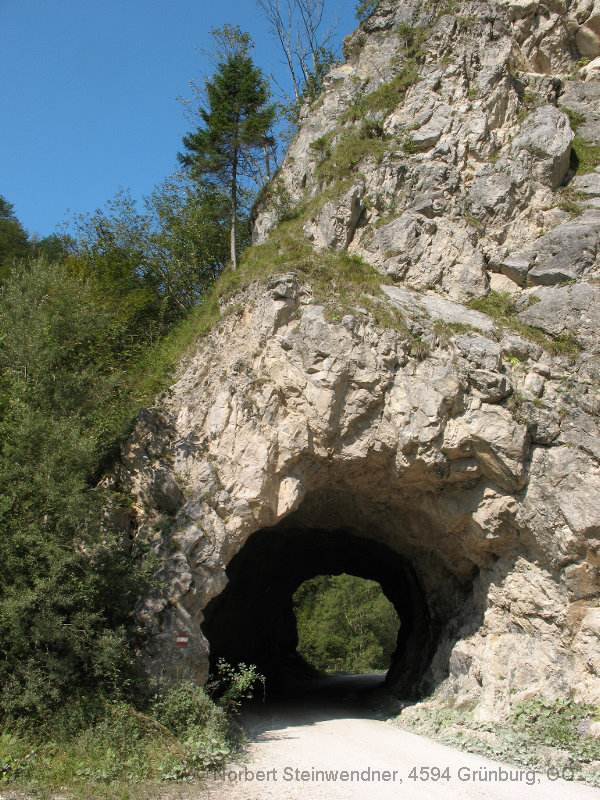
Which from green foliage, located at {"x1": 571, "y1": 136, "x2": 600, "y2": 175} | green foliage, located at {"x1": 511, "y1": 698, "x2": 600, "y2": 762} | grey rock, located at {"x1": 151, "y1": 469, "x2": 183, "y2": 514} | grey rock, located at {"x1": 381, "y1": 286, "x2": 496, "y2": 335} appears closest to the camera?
green foliage, located at {"x1": 511, "y1": 698, "x2": 600, "y2": 762}

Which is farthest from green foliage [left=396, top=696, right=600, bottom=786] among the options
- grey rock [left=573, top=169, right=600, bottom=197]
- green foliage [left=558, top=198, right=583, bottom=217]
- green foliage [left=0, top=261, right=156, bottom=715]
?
grey rock [left=573, top=169, right=600, bottom=197]

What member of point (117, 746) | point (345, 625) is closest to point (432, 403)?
point (117, 746)

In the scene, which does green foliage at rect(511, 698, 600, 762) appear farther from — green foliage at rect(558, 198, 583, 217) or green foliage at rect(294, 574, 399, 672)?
green foliage at rect(294, 574, 399, 672)

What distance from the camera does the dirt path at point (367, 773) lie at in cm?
767

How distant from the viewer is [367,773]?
8.62 meters

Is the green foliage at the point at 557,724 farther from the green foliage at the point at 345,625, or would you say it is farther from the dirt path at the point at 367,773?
the green foliage at the point at 345,625

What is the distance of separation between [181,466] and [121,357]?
21.5ft

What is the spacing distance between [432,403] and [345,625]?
1151 inches

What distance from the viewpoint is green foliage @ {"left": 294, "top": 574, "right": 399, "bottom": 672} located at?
35.7 meters

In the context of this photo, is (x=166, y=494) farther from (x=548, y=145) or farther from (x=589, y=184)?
(x=589, y=184)

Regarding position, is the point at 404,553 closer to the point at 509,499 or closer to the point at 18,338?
the point at 509,499

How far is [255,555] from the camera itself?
17.2m

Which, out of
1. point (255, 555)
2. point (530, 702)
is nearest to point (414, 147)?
point (255, 555)

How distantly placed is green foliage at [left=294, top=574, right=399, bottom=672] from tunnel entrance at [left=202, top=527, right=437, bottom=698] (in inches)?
460
